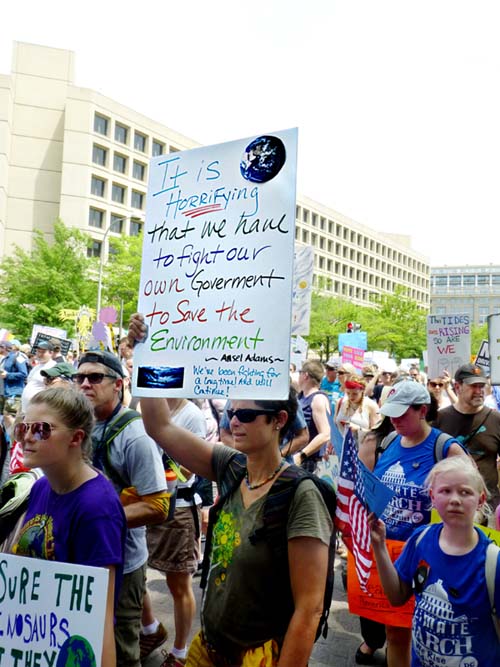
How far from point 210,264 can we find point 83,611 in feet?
4.43

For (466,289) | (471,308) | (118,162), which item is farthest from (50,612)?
(466,289)

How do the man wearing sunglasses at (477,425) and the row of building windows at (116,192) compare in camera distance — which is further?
the row of building windows at (116,192)

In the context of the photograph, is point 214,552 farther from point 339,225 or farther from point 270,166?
point 339,225

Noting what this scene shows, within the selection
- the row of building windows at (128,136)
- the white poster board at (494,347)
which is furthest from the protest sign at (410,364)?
the row of building windows at (128,136)

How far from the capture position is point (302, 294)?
10.6 meters

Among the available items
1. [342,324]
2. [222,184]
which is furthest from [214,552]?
[342,324]

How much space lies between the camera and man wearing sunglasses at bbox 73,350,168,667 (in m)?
3.19

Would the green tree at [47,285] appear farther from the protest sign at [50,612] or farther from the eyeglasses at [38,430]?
the protest sign at [50,612]

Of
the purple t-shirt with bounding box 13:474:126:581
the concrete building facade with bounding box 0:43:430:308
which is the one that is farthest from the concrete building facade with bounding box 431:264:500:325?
the purple t-shirt with bounding box 13:474:126:581

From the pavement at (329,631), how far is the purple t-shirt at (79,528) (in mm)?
2211

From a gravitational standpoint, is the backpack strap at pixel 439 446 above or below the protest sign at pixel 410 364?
below

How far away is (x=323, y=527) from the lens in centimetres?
228

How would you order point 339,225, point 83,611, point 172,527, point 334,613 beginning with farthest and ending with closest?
1. point 339,225
2. point 334,613
3. point 172,527
4. point 83,611

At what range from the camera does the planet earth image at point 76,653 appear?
210 centimetres
